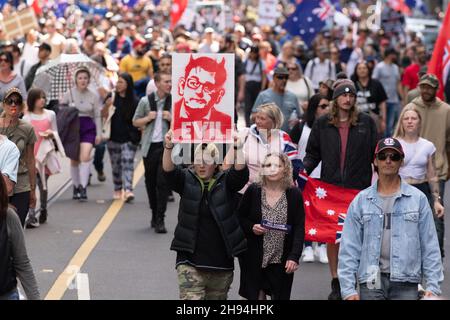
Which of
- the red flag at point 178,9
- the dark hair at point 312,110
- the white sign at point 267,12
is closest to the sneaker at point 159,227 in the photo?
the dark hair at point 312,110

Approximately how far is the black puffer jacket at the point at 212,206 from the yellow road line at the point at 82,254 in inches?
88.6

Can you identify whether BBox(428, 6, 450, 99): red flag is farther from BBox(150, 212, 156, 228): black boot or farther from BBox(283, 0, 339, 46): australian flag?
BBox(283, 0, 339, 46): australian flag

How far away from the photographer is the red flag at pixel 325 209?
11.1 metres

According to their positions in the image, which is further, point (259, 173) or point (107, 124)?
point (107, 124)

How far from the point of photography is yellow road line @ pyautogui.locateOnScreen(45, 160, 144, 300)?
1126 cm

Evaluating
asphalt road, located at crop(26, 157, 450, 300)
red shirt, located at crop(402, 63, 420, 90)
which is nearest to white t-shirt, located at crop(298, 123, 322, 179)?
asphalt road, located at crop(26, 157, 450, 300)

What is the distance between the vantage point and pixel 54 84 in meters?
17.5

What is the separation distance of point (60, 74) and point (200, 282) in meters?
9.08

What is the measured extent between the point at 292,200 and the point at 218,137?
0.68 meters

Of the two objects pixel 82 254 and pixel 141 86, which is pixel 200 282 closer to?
pixel 82 254

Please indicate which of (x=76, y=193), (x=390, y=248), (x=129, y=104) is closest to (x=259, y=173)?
(x=390, y=248)

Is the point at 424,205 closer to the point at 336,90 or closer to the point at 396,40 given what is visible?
the point at 336,90

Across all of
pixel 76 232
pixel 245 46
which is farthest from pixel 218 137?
A: pixel 245 46

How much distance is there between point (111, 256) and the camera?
13.0 metres
